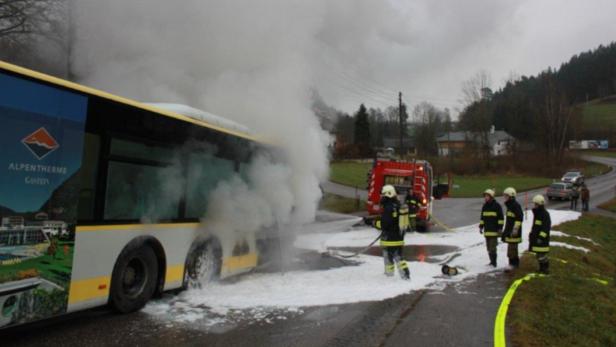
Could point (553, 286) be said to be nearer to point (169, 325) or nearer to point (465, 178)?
point (169, 325)

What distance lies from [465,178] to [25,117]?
5602 cm

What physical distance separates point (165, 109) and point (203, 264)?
227cm

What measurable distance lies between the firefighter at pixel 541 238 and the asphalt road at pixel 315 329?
115 inches

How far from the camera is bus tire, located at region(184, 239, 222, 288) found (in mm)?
6809

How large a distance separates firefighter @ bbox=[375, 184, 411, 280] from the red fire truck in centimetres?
933

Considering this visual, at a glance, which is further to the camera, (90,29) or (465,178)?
(465,178)

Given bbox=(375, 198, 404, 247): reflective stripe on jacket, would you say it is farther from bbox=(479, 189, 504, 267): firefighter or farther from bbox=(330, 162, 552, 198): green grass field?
bbox=(330, 162, 552, 198): green grass field

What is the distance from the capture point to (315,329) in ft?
17.5

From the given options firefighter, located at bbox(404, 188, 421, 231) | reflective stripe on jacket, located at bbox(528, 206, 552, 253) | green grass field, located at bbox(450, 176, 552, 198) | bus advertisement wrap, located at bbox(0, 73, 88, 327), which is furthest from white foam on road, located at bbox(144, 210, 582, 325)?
green grass field, located at bbox(450, 176, 552, 198)

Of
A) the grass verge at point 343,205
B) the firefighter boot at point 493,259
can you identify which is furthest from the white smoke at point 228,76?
the grass verge at point 343,205

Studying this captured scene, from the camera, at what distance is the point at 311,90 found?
32.3 feet

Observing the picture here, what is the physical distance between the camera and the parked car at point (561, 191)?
116 ft

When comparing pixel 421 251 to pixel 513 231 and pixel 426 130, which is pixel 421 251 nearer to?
pixel 513 231

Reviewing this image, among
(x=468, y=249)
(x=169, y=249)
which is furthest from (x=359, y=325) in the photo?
(x=468, y=249)
